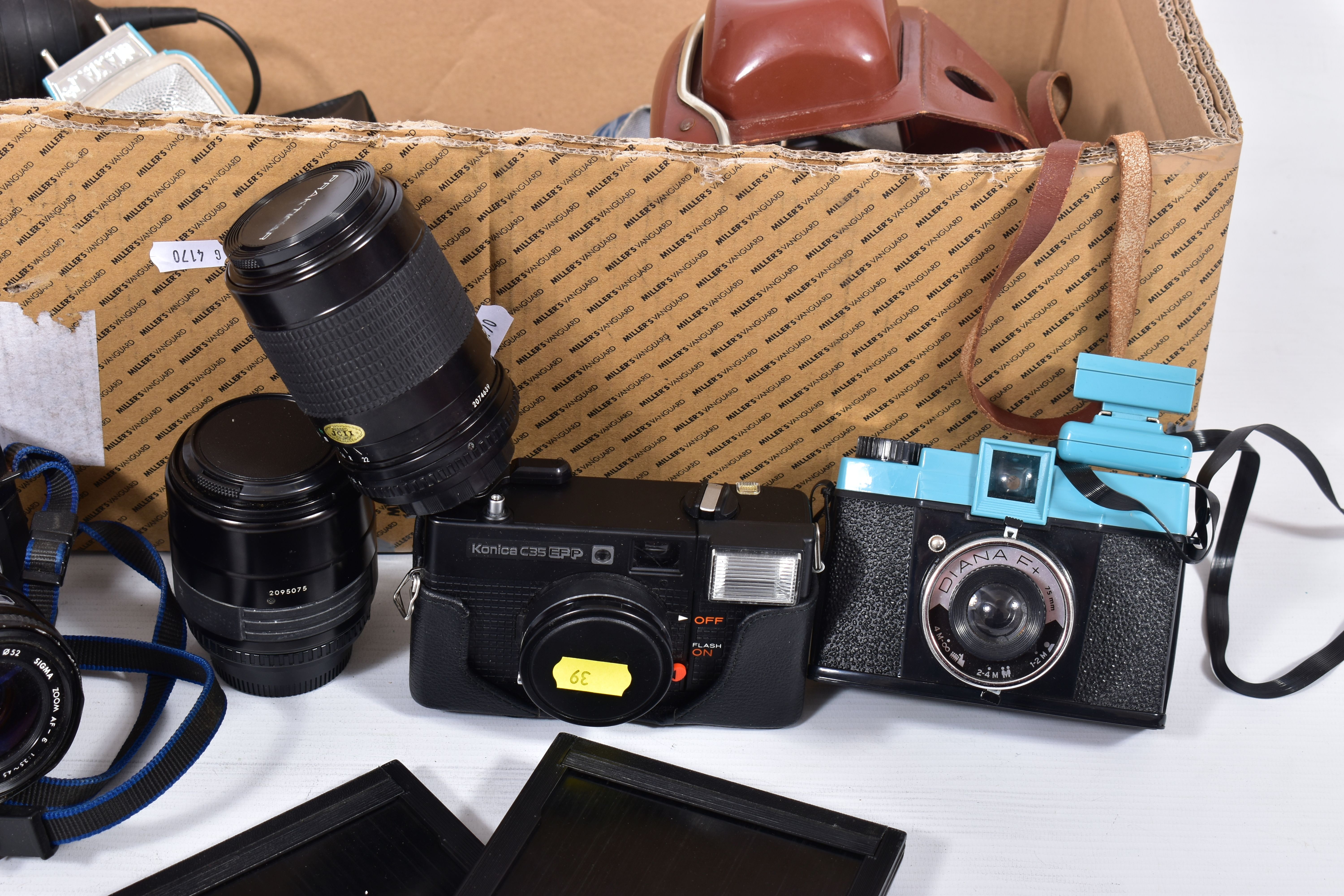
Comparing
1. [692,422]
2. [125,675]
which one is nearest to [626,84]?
[692,422]

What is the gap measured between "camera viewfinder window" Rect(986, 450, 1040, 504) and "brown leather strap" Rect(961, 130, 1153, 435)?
0.24ft

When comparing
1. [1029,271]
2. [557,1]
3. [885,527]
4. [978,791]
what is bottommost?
[978,791]

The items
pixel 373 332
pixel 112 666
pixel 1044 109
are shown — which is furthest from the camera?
pixel 1044 109

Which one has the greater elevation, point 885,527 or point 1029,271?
point 1029,271

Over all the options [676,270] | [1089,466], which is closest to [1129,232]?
[1089,466]

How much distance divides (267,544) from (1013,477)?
0.48 metres

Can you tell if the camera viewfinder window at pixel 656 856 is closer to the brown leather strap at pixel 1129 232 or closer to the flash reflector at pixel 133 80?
the brown leather strap at pixel 1129 232

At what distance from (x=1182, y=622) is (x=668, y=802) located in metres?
0.46

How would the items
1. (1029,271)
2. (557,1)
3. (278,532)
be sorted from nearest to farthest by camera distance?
1. (278,532)
2. (1029,271)
3. (557,1)

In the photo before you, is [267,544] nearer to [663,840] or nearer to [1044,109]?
[663,840]

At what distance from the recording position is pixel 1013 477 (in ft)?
2.36

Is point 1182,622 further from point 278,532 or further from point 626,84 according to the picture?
point 626,84

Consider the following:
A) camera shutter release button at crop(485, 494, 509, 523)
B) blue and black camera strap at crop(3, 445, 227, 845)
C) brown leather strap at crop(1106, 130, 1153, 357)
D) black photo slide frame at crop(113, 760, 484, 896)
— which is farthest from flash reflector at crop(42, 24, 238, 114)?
brown leather strap at crop(1106, 130, 1153, 357)

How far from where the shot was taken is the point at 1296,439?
78 cm
